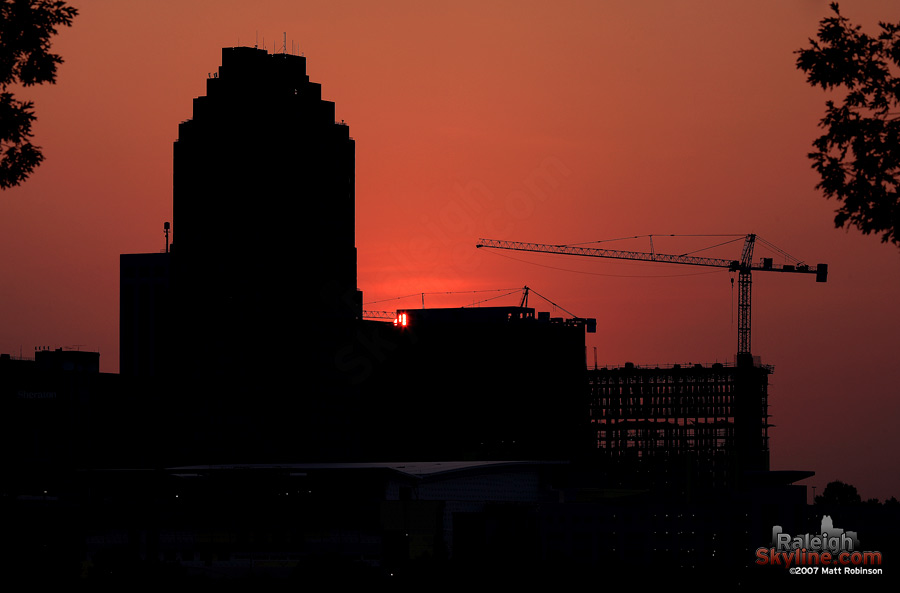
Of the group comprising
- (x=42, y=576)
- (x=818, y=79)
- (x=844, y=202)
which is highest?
(x=818, y=79)

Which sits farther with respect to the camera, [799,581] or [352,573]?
[799,581]

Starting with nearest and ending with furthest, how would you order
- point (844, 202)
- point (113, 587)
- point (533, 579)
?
point (844, 202)
point (113, 587)
point (533, 579)

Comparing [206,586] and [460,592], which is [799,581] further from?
[206,586]

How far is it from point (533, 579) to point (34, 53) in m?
138

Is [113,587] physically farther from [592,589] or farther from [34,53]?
[592,589]

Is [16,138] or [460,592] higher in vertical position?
[16,138]

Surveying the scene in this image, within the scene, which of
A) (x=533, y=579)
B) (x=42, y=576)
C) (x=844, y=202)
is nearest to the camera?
(x=844, y=202)

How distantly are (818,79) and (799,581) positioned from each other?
4782 inches

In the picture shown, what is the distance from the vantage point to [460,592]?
14000cm

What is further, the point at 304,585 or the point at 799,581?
the point at 799,581

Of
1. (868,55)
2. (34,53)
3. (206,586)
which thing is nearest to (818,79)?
(868,55)

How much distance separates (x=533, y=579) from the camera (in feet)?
578

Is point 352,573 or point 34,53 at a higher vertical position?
point 34,53

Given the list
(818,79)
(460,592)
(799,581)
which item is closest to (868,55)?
(818,79)
